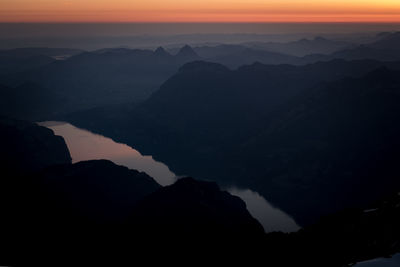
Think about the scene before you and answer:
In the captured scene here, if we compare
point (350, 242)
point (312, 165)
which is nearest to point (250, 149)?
point (312, 165)

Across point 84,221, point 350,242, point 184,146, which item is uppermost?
point 350,242

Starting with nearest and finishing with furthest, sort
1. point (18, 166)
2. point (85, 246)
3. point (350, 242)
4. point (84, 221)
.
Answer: point (350, 242) < point (85, 246) < point (84, 221) < point (18, 166)

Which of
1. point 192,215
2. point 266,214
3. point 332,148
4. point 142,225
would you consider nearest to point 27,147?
point 142,225

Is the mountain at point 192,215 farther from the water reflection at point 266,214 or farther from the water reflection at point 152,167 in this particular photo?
the water reflection at point 152,167

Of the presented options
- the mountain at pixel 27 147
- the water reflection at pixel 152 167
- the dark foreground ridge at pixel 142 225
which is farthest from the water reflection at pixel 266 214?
the mountain at pixel 27 147

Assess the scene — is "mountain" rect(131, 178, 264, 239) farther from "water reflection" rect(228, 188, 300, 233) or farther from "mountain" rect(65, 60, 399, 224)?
"mountain" rect(65, 60, 399, 224)

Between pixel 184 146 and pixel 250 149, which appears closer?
pixel 250 149

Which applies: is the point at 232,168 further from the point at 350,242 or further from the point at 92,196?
the point at 350,242

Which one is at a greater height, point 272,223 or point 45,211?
point 45,211

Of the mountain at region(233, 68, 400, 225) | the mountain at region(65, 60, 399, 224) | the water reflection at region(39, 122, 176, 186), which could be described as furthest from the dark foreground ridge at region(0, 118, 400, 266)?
the water reflection at region(39, 122, 176, 186)
